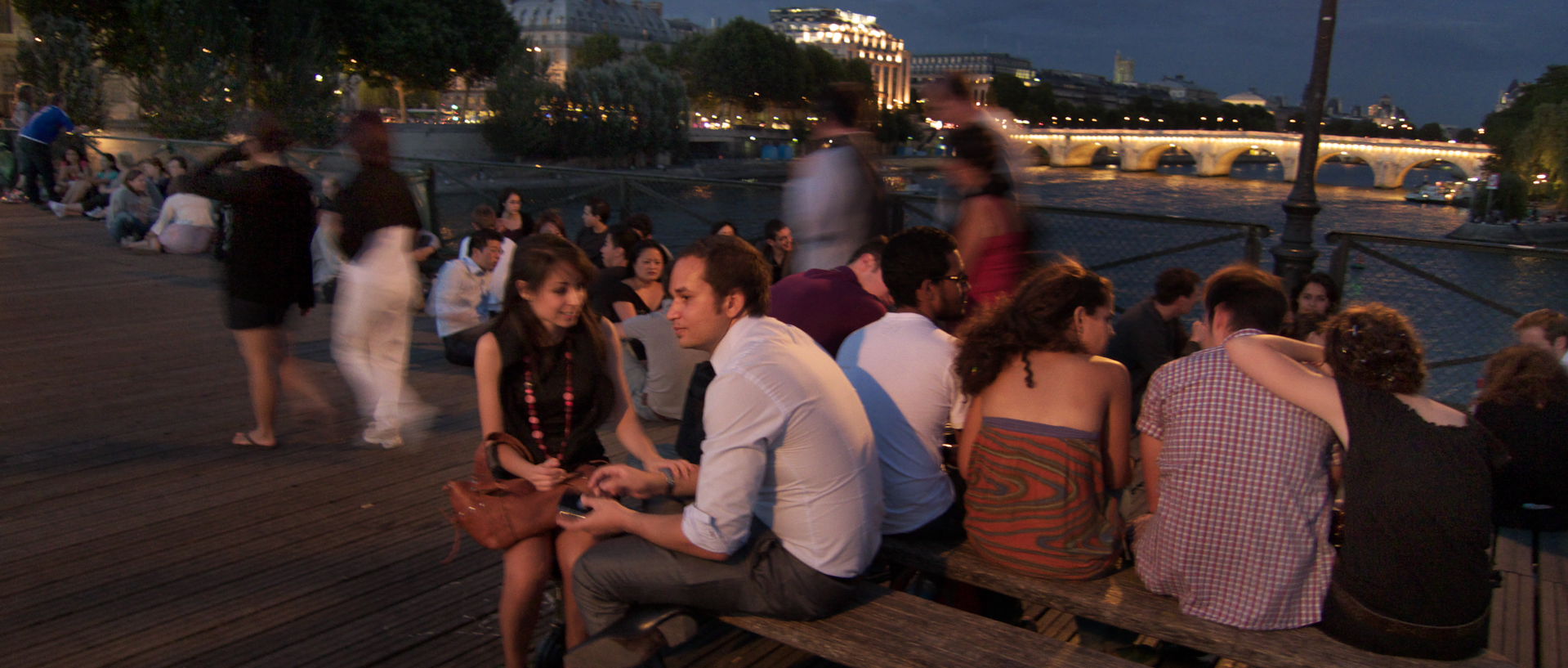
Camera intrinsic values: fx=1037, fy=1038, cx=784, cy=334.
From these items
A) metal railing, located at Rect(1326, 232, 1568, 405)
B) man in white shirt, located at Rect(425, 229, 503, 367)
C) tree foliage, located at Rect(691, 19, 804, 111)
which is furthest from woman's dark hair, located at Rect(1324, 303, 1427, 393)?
tree foliage, located at Rect(691, 19, 804, 111)

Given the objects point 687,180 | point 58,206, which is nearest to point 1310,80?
point 687,180

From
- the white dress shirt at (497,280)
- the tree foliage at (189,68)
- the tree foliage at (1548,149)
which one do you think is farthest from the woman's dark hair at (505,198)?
the tree foliage at (1548,149)

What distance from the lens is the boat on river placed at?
6700cm

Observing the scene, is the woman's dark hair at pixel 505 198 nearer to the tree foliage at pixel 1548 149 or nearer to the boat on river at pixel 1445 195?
the tree foliage at pixel 1548 149

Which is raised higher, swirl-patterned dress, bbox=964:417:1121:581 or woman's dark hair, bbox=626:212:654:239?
woman's dark hair, bbox=626:212:654:239

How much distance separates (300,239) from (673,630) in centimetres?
325

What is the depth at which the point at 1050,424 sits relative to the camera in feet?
8.40

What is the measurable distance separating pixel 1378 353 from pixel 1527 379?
174 cm

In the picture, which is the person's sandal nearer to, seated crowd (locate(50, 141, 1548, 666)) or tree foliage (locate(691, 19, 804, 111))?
seated crowd (locate(50, 141, 1548, 666))

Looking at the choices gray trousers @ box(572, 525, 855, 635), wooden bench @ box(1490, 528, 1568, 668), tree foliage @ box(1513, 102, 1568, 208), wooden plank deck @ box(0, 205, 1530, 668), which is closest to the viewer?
gray trousers @ box(572, 525, 855, 635)

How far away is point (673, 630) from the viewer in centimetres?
250

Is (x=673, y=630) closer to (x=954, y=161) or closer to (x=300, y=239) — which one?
(x=954, y=161)

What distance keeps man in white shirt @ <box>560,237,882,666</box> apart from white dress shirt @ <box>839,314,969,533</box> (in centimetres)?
37

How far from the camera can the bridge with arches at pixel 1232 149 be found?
73938 mm
